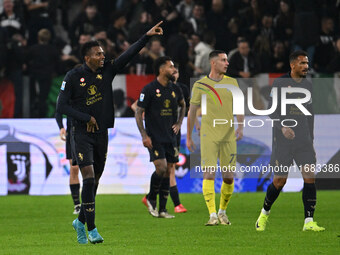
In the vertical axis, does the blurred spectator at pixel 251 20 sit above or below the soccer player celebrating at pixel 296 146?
above

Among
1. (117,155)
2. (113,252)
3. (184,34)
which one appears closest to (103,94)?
(113,252)

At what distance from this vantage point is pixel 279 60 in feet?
67.0

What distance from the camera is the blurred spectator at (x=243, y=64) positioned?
19.3 metres

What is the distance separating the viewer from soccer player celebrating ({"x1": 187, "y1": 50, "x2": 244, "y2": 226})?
12586mm

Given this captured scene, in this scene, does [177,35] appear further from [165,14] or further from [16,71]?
[16,71]

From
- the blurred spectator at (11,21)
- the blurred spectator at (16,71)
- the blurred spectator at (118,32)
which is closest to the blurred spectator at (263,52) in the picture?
the blurred spectator at (118,32)

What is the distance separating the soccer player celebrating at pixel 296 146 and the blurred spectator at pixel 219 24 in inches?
365

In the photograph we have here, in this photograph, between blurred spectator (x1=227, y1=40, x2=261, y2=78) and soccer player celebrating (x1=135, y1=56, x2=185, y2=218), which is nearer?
soccer player celebrating (x1=135, y1=56, x2=185, y2=218)

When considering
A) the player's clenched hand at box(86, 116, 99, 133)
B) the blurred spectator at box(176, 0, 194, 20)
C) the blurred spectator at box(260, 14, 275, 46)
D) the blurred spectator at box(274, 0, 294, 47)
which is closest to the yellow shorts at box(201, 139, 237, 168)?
the player's clenched hand at box(86, 116, 99, 133)

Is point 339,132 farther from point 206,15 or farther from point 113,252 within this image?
point 113,252

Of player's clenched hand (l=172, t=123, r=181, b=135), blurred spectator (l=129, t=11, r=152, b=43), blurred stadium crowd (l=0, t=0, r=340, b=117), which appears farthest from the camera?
blurred spectator (l=129, t=11, r=152, b=43)

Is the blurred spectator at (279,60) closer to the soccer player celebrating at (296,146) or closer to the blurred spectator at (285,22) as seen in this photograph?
the blurred spectator at (285,22)

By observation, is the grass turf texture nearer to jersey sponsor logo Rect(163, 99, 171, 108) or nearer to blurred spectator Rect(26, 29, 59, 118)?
jersey sponsor logo Rect(163, 99, 171, 108)

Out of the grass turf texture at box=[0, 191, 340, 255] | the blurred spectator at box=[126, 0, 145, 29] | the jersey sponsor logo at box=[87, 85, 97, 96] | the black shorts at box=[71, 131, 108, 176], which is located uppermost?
the blurred spectator at box=[126, 0, 145, 29]
